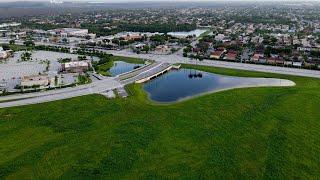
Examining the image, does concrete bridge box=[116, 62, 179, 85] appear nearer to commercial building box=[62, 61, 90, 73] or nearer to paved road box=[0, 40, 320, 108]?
paved road box=[0, 40, 320, 108]

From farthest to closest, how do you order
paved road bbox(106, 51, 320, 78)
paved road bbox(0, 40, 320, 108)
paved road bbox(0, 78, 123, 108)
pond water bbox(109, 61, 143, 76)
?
pond water bbox(109, 61, 143, 76) < paved road bbox(106, 51, 320, 78) < paved road bbox(0, 40, 320, 108) < paved road bbox(0, 78, 123, 108)

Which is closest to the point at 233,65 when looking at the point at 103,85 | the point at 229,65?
the point at 229,65

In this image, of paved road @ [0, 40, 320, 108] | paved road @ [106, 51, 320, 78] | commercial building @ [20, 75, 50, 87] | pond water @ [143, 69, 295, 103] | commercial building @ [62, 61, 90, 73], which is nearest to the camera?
paved road @ [0, 40, 320, 108]

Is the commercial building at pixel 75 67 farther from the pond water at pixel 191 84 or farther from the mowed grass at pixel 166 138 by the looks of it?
the mowed grass at pixel 166 138

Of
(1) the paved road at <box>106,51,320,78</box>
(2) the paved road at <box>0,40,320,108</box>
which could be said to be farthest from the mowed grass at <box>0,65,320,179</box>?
(1) the paved road at <box>106,51,320,78</box>

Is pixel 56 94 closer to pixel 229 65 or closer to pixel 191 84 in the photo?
pixel 191 84

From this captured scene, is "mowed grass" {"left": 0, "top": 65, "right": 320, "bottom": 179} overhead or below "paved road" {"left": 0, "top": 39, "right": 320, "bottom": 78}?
below
